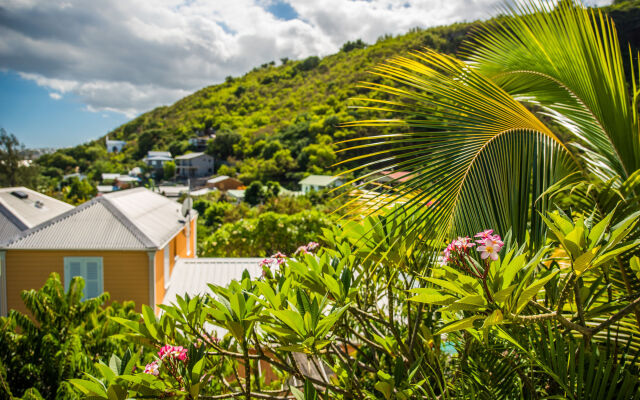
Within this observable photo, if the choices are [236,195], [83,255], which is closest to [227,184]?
[236,195]

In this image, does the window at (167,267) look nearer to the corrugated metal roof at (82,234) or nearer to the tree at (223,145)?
the corrugated metal roof at (82,234)

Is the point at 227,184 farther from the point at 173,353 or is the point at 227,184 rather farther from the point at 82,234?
the point at 173,353

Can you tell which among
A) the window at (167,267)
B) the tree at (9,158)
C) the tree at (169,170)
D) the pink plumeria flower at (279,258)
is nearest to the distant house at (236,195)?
the tree at (9,158)

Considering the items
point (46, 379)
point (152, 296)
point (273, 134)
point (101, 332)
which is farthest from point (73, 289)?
point (273, 134)

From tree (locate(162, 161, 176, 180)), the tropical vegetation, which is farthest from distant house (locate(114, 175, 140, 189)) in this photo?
the tropical vegetation

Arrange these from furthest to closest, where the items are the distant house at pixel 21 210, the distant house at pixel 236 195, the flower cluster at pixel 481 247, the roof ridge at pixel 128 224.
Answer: the distant house at pixel 236 195, the distant house at pixel 21 210, the roof ridge at pixel 128 224, the flower cluster at pixel 481 247

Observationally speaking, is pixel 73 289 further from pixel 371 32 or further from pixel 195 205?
pixel 371 32

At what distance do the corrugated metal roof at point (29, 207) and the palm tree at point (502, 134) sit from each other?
31.4ft

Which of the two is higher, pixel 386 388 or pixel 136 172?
pixel 136 172

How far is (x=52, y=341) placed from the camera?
7.06ft

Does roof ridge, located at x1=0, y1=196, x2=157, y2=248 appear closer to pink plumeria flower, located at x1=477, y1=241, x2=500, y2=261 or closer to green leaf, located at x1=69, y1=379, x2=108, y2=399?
green leaf, located at x1=69, y1=379, x2=108, y2=399

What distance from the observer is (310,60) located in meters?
72.9

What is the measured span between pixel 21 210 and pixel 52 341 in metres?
8.61

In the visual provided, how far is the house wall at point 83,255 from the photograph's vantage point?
6660 millimetres
